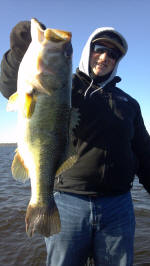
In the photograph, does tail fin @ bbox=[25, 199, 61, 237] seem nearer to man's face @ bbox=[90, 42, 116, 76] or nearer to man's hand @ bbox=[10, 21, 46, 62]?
man's hand @ bbox=[10, 21, 46, 62]

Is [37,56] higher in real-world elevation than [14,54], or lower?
lower

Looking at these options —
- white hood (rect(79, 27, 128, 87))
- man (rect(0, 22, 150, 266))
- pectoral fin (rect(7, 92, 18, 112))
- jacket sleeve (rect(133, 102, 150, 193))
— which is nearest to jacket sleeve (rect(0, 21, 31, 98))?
man (rect(0, 22, 150, 266))

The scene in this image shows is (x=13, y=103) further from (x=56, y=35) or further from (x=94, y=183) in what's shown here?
(x=94, y=183)

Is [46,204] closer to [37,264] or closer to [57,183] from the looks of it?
[57,183]

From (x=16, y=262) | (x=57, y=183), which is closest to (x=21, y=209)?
(x=16, y=262)

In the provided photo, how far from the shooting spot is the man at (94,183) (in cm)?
262

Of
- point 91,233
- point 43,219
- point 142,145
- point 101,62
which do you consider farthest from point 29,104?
point 142,145

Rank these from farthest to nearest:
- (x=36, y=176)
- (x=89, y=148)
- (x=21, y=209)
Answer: (x=21, y=209) → (x=89, y=148) → (x=36, y=176)

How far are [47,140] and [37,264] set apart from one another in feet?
15.7

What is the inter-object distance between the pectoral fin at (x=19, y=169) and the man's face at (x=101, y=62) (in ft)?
5.39

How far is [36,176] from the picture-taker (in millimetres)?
2367

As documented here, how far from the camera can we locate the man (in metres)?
2.62

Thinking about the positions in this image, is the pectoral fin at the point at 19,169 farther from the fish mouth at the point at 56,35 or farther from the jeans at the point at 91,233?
the fish mouth at the point at 56,35

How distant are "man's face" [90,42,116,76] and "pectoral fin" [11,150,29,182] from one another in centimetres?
164
